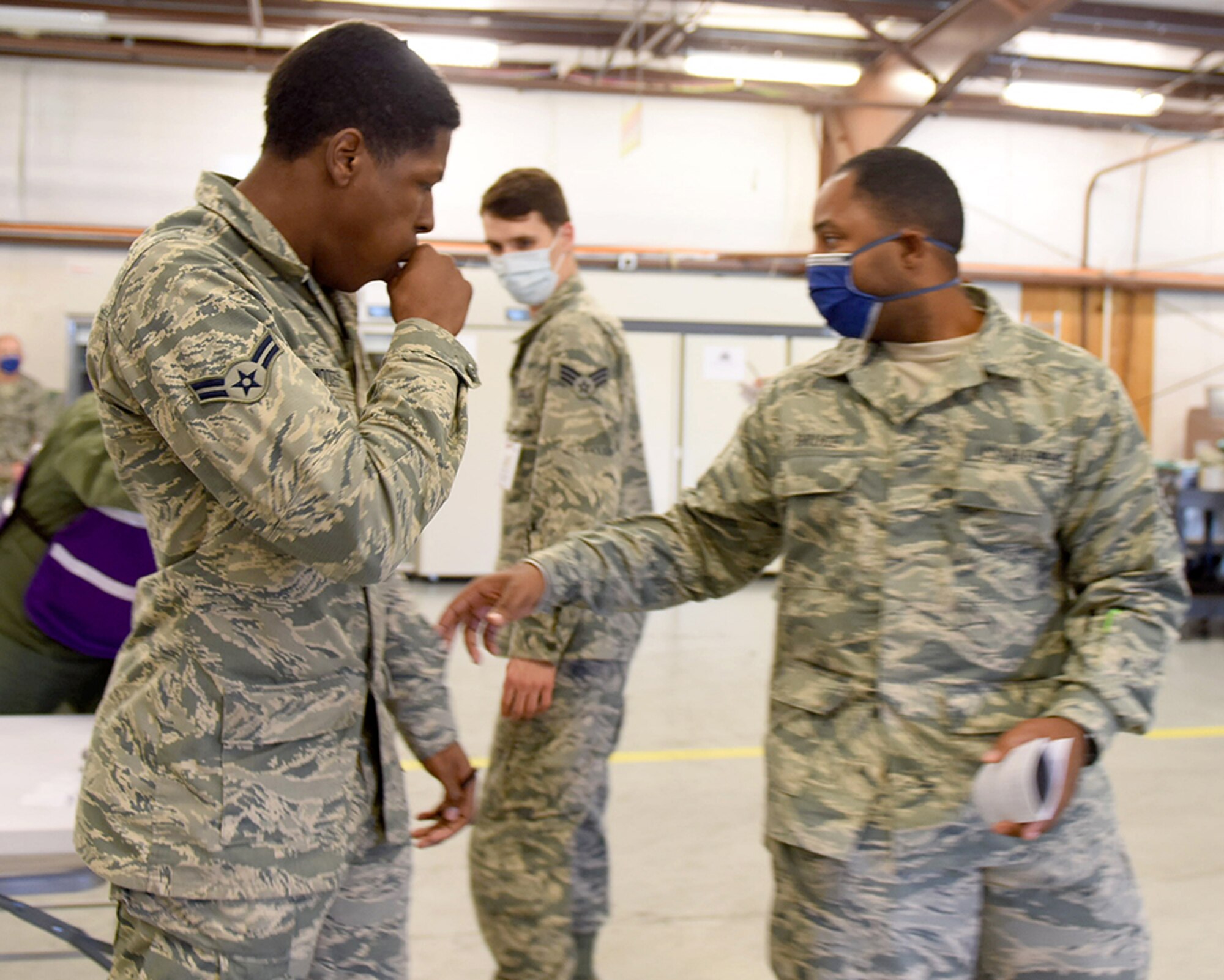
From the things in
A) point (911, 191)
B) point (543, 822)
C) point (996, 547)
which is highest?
point (911, 191)

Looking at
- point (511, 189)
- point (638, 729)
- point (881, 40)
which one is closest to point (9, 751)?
point (511, 189)

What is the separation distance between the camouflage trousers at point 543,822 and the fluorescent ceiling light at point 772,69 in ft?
23.9

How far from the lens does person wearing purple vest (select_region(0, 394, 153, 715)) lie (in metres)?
2.37

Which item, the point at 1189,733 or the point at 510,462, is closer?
the point at 510,462

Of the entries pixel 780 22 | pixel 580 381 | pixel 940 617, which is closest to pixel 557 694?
pixel 580 381

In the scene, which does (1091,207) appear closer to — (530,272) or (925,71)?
(925,71)

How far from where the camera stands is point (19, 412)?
25.6ft

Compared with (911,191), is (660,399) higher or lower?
higher

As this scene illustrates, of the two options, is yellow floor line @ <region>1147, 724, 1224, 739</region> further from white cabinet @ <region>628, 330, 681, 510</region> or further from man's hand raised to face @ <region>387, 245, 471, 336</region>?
man's hand raised to face @ <region>387, 245, 471, 336</region>

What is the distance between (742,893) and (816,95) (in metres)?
7.88

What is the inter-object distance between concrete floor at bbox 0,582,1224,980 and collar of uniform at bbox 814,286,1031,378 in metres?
1.83

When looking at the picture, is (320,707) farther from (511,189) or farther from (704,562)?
(511,189)

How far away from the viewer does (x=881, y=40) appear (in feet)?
26.0

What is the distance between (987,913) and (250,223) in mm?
1355
